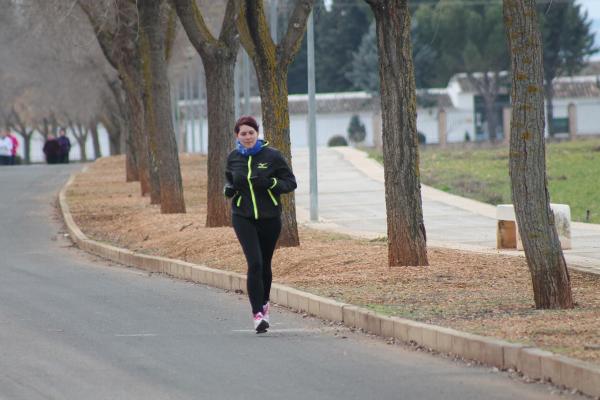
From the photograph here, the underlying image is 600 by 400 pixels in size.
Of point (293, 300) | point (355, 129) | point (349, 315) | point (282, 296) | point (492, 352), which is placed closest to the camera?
point (492, 352)

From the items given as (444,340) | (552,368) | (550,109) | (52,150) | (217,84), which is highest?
(217,84)

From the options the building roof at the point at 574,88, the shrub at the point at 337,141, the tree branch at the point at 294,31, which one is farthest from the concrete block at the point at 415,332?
the building roof at the point at 574,88

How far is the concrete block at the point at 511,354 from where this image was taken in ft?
30.7

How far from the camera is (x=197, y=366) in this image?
32.7ft

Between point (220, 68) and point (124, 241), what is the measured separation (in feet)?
10.1

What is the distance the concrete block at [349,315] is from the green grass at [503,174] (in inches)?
652

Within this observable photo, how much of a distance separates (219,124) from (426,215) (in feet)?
24.1

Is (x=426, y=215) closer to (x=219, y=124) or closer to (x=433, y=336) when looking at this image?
A: (x=219, y=124)

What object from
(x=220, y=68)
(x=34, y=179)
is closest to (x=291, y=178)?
(x=220, y=68)

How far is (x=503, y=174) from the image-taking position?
45.2m

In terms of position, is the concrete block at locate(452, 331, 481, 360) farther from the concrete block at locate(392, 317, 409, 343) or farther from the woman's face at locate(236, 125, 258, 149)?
the woman's face at locate(236, 125, 258, 149)

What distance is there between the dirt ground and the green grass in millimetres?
9992

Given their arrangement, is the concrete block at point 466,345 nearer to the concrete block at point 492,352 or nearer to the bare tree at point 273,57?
the concrete block at point 492,352

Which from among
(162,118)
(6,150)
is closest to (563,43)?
(6,150)
